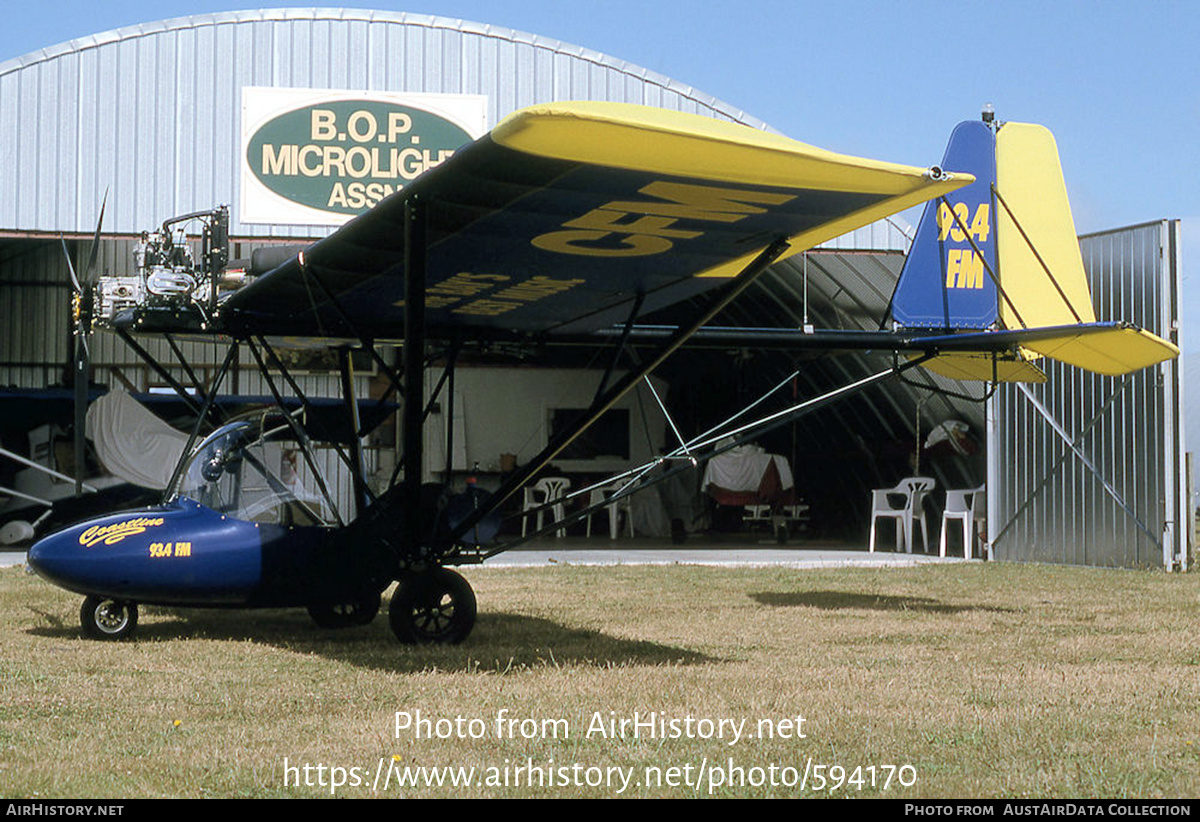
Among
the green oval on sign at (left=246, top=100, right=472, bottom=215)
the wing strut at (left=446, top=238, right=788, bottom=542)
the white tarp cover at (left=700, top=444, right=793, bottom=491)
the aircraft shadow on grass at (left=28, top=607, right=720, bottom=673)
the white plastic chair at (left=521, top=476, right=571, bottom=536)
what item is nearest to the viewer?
the wing strut at (left=446, top=238, right=788, bottom=542)

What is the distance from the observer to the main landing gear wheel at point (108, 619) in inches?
303

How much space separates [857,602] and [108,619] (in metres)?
5.83

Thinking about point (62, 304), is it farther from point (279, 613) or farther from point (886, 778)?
point (886, 778)

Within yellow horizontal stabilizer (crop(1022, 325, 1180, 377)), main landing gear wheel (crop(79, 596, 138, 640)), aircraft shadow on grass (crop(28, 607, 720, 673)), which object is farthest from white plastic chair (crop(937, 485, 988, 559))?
main landing gear wheel (crop(79, 596, 138, 640))

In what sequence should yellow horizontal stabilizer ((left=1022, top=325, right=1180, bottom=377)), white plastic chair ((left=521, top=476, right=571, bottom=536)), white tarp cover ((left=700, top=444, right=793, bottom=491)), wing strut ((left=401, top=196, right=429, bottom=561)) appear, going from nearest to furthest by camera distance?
wing strut ((left=401, top=196, right=429, bottom=561)) → yellow horizontal stabilizer ((left=1022, top=325, right=1180, bottom=377)) → white tarp cover ((left=700, top=444, right=793, bottom=491)) → white plastic chair ((left=521, top=476, right=571, bottom=536))

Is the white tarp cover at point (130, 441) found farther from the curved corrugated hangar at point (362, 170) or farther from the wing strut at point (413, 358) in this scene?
the wing strut at point (413, 358)

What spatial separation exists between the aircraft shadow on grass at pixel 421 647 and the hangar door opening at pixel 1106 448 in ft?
26.4

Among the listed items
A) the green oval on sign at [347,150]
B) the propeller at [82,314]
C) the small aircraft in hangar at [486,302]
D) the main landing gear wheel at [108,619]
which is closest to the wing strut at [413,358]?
the small aircraft in hangar at [486,302]

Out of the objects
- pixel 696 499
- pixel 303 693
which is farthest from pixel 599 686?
pixel 696 499

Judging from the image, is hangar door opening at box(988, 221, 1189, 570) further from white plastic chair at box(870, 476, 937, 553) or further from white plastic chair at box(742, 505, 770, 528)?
white plastic chair at box(742, 505, 770, 528)

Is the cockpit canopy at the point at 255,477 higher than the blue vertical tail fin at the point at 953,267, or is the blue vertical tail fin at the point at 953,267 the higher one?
A: the blue vertical tail fin at the point at 953,267

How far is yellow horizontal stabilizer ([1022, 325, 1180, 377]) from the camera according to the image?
9.16m

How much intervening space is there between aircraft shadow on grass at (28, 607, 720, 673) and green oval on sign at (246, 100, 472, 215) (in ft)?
23.1

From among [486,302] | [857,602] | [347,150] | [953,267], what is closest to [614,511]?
[347,150]
